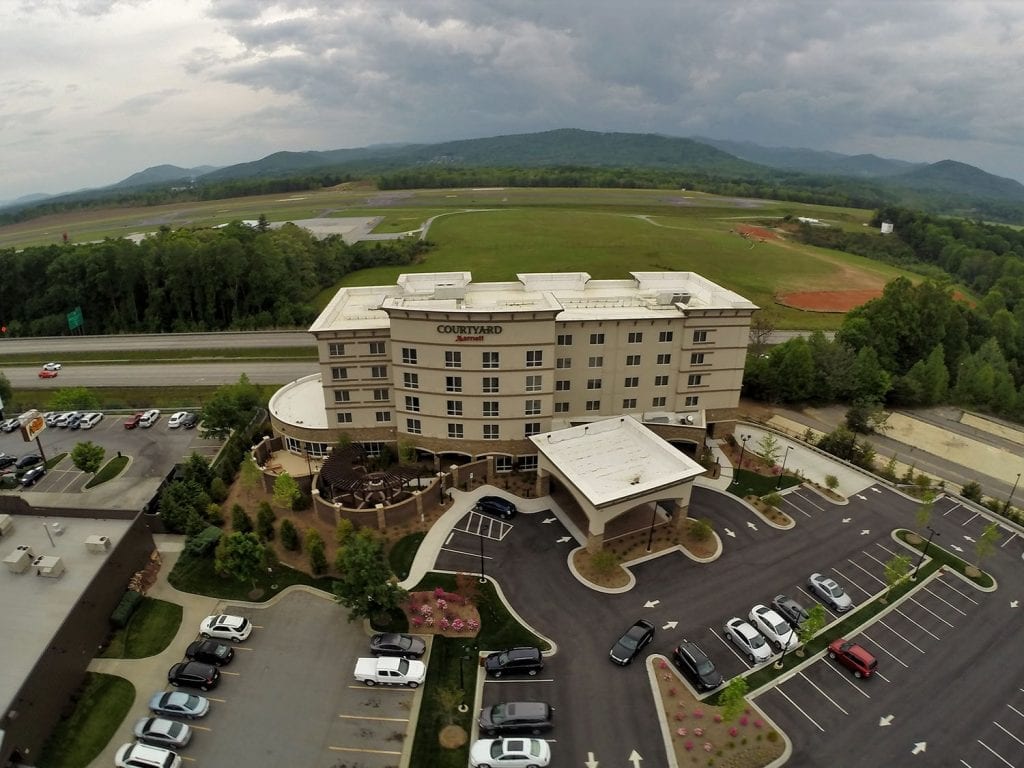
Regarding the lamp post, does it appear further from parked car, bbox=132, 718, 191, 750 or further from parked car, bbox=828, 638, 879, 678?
parked car, bbox=132, 718, 191, 750

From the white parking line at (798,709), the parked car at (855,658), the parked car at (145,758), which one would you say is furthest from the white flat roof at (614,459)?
the parked car at (145,758)

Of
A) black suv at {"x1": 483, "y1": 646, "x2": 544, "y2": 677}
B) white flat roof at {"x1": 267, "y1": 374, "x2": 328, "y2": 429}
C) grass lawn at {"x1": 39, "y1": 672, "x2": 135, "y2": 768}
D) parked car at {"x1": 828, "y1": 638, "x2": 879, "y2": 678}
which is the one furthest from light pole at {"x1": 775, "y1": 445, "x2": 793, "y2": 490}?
grass lawn at {"x1": 39, "y1": 672, "x2": 135, "y2": 768}

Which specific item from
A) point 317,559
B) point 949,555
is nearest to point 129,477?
point 317,559

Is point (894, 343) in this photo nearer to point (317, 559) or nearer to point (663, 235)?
point (317, 559)

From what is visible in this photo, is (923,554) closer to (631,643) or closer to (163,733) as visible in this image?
(631,643)

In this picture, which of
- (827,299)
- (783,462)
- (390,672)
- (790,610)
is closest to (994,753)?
(790,610)
